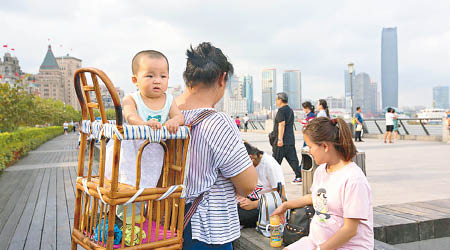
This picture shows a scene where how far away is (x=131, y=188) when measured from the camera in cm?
163

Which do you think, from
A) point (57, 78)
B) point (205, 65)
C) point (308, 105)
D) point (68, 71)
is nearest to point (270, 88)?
point (308, 105)

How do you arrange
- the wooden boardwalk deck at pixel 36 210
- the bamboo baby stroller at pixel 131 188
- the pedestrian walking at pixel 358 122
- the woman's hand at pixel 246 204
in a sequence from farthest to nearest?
1. the pedestrian walking at pixel 358 122
2. the wooden boardwalk deck at pixel 36 210
3. the woman's hand at pixel 246 204
4. the bamboo baby stroller at pixel 131 188

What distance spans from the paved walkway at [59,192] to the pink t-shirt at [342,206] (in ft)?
8.95

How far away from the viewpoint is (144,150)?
1.70 m

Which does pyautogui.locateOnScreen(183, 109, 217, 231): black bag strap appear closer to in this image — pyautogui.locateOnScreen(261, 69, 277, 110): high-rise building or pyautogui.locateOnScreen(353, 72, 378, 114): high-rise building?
pyautogui.locateOnScreen(261, 69, 277, 110): high-rise building

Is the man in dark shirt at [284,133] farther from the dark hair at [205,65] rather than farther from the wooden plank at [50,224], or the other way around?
the dark hair at [205,65]

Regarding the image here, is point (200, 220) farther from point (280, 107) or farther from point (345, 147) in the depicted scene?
point (280, 107)

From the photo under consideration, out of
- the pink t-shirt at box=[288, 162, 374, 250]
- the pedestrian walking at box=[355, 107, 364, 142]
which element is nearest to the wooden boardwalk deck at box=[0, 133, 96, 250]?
the pink t-shirt at box=[288, 162, 374, 250]

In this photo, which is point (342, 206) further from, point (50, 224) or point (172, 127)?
point (50, 224)

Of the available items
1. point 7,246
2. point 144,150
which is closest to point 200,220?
point 144,150

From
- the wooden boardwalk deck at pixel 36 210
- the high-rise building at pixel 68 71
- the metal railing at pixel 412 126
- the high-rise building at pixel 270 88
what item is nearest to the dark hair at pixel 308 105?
the wooden boardwalk deck at pixel 36 210

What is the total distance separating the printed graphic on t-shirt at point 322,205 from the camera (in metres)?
2.12

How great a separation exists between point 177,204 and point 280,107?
4912mm

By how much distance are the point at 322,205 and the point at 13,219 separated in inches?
178
